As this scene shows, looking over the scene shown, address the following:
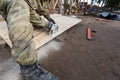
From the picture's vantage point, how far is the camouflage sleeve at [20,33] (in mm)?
981

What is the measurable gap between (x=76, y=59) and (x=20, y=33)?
2.54ft

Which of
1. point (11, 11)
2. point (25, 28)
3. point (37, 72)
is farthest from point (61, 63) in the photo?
point (11, 11)

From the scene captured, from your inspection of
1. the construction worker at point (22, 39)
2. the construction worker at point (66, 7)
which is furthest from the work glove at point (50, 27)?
the construction worker at point (66, 7)

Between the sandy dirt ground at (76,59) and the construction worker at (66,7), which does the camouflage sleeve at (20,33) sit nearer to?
the sandy dirt ground at (76,59)

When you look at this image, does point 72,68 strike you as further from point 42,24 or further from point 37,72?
point 42,24

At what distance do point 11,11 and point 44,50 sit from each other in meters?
0.74

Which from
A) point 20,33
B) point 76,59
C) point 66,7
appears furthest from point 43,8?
point 66,7

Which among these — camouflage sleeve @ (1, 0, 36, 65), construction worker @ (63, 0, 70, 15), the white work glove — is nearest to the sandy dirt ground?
the white work glove

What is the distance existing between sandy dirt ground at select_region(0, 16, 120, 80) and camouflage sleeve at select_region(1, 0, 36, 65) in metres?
0.30

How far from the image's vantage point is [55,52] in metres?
1.70

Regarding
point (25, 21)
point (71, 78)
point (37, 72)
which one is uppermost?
point (25, 21)

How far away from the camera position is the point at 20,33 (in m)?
1.00

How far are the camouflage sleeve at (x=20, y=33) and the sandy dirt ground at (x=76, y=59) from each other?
0.99 ft

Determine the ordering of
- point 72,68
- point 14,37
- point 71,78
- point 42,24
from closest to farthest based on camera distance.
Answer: point 14,37 < point 71,78 < point 72,68 < point 42,24
